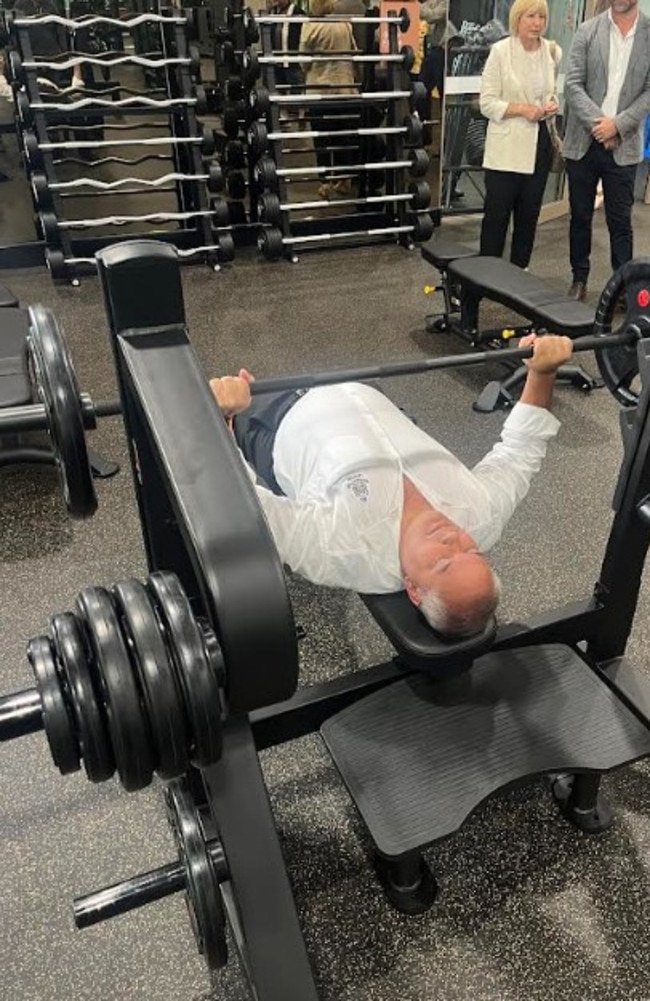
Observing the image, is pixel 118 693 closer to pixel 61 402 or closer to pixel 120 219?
pixel 61 402

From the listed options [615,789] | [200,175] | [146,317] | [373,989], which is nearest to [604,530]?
[615,789]

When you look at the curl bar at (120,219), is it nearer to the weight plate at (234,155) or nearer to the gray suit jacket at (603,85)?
the weight plate at (234,155)

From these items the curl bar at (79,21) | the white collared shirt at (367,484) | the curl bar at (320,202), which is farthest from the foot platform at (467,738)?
the curl bar at (79,21)

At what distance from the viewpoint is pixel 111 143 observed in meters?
4.50

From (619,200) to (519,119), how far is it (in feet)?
2.22

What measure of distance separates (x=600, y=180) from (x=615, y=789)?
361 cm

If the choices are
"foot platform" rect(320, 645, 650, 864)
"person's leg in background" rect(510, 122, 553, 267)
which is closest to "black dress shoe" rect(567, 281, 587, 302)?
"person's leg in background" rect(510, 122, 553, 267)

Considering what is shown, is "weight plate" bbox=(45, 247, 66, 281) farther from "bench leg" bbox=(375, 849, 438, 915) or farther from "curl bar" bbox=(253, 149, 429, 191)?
"bench leg" bbox=(375, 849, 438, 915)

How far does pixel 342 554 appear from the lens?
5.61 ft

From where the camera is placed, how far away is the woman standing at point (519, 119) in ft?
12.9

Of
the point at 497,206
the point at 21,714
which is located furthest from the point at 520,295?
the point at 21,714

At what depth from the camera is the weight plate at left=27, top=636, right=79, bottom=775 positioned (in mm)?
876

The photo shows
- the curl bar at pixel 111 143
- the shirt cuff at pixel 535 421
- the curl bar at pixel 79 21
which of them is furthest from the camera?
the curl bar at pixel 111 143

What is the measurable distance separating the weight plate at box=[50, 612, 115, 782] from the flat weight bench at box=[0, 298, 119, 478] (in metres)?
1.82
